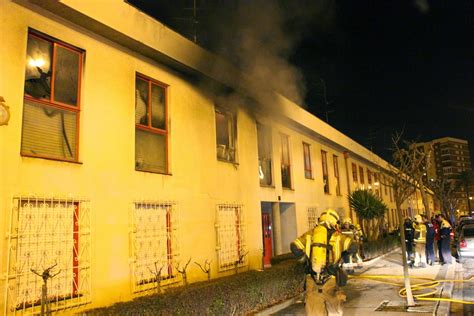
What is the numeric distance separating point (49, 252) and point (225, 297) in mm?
2666

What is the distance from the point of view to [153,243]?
722cm

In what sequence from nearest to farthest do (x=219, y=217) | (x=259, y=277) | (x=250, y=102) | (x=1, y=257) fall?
(x=1, y=257) → (x=259, y=277) → (x=219, y=217) → (x=250, y=102)

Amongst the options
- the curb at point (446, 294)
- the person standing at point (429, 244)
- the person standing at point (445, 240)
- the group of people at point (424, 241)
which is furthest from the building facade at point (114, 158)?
the person standing at point (445, 240)

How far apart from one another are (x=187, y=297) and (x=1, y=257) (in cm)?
243

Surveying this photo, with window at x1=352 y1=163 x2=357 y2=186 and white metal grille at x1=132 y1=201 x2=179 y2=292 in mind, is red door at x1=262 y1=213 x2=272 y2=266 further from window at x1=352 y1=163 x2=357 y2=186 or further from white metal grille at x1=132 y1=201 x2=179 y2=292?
window at x1=352 y1=163 x2=357 y2=186

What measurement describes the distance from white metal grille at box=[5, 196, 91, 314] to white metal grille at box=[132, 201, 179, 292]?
0.98 meters

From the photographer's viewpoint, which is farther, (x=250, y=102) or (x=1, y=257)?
(x=250, y=102)

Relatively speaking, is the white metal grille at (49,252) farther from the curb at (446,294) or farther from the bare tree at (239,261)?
the curb at (446,294)

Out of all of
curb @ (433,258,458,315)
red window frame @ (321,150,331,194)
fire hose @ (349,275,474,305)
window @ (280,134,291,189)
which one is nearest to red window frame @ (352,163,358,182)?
red window frame @ (321,150,331,194)

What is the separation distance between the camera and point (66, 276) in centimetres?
577

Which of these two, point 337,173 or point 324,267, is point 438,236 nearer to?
point 337,173

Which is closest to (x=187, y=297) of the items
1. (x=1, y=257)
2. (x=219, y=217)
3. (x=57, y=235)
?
(x=57, y=235)

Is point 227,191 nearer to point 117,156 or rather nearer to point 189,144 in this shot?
point 189,144

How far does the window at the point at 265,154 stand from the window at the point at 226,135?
5.77 feet
